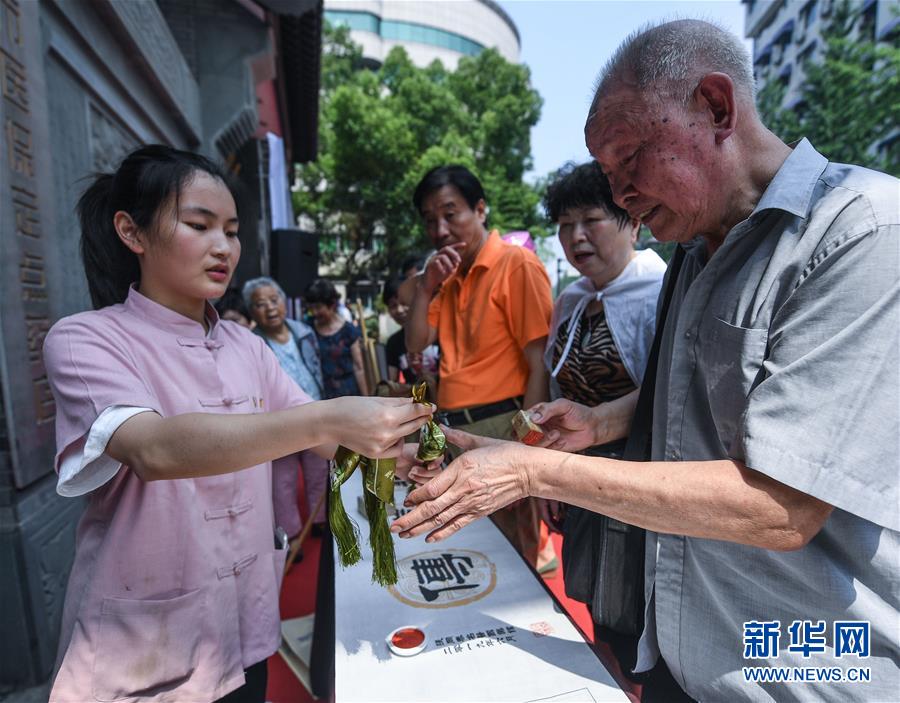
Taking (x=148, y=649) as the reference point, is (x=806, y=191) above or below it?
above

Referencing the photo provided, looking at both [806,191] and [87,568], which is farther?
[87,568]

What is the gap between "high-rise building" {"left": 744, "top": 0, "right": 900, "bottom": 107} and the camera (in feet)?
77.5

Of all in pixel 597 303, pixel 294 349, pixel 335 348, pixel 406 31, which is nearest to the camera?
pixel 597 303

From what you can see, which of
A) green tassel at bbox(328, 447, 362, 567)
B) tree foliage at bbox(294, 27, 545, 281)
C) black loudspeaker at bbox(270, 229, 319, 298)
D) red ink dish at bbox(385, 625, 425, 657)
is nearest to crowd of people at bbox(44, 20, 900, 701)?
green tassel at bbox(328, 447, 362, 567)

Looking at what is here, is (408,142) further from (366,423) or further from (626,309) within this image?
(366,423)

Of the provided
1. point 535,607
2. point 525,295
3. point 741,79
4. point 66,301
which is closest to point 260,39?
point 66,301

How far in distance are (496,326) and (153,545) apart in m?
1.81

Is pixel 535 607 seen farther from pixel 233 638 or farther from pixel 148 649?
pixel 148 649

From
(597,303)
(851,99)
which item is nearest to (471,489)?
(597,303)

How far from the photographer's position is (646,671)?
141 cm

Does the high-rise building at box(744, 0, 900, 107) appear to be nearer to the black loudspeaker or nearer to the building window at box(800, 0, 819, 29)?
the building window at box(800, 0, 819, 29)

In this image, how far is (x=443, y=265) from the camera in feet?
8.76

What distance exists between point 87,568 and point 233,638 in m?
0.45

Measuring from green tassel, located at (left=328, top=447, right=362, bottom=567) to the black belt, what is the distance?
1.19m
